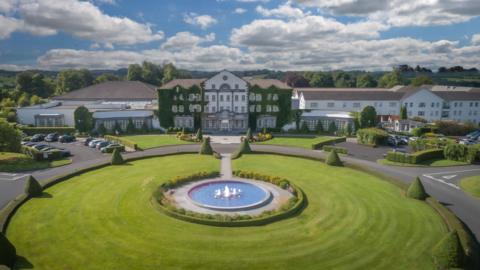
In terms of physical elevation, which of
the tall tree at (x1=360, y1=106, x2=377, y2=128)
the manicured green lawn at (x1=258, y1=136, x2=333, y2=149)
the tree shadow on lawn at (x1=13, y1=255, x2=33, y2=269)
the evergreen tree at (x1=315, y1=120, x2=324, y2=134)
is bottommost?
the tree shadow on lawn at (x1=13, y1=255, x2=33, y2=269)

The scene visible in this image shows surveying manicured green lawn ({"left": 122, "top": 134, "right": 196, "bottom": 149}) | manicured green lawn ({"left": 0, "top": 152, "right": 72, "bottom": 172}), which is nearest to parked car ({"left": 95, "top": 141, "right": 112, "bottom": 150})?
manicured green lawn ({"left": 122, "top": 134, "right": 196, "bottom": 149})

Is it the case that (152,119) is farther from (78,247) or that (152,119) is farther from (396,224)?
(396,224)

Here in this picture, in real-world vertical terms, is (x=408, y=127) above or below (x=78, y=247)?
above

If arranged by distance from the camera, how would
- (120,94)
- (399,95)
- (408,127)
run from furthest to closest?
(120,94) → (399,95) → (408,127)

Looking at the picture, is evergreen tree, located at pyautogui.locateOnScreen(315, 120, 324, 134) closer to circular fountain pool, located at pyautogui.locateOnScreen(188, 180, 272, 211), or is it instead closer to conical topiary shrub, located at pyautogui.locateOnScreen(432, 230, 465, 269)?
circular fountain pool, located at pyautogui.locateOnScreen(188, 180, 272, 211)

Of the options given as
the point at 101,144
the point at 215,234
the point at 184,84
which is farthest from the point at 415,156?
the point at 184,84

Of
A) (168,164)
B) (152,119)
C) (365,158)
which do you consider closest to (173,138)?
(152,119)
